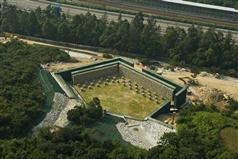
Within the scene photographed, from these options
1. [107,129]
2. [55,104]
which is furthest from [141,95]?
[55,104]

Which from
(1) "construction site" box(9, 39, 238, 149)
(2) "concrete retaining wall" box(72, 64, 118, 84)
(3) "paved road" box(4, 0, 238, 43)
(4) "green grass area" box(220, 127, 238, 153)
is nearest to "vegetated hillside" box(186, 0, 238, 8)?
(3) "paved road" box(4, 0, 238, 43)

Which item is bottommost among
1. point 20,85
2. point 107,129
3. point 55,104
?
point 107,129

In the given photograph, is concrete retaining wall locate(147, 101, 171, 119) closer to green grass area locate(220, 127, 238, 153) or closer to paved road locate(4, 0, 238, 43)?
green grass area locate(220, 127, 238, 153)

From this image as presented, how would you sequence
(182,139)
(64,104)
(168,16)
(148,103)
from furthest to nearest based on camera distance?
(168,16), (148,103), (64,104), (182,139)

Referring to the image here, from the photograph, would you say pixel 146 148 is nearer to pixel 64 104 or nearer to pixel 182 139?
pixel 182 139

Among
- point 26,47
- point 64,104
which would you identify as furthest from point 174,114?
point 26,47

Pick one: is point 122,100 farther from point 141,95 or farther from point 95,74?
→ point 95,74
